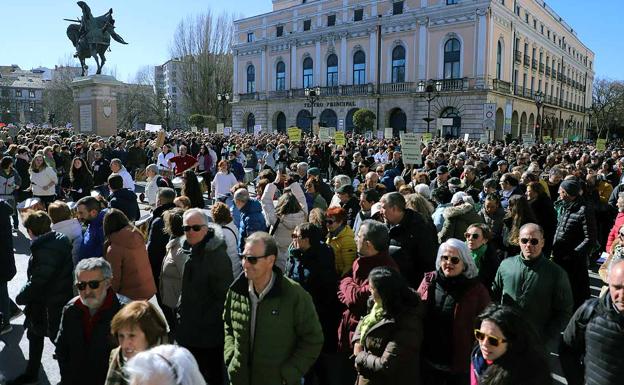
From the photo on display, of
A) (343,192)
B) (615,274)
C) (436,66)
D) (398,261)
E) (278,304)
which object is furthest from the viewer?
(436,66)

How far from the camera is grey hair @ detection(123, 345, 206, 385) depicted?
1978 millimetres

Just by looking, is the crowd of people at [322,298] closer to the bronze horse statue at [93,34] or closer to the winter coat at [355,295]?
the winter coat at [355,295]

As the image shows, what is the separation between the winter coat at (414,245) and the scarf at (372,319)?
1.57 meters

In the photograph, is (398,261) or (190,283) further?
(398,261)

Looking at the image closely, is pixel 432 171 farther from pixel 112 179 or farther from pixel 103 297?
pixel 103 297

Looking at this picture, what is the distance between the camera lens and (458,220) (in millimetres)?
5855

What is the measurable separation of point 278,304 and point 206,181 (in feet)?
42.8

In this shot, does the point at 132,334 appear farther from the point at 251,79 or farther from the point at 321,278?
the point at 251,79

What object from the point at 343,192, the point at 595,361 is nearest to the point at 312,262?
the point at 595,361

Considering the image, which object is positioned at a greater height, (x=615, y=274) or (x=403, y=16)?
(x=403, y=16)

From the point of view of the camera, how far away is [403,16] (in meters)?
43.5

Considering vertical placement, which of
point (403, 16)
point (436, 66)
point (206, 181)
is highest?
point (403, 16)

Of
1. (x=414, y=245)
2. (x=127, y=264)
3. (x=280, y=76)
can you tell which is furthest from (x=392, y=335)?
(x=280, y=76)

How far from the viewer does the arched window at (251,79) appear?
188 ft
